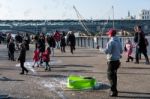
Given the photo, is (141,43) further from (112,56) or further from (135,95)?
(135,95)

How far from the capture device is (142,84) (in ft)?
58.3

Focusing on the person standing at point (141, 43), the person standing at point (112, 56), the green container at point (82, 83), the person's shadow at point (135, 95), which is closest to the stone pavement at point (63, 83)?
the person's shadow at point (135, 95)

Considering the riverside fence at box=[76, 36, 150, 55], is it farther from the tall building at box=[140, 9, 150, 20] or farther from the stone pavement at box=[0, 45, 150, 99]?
the tall building at box=[140, 9, 150, 20]

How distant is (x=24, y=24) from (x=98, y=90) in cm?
11486

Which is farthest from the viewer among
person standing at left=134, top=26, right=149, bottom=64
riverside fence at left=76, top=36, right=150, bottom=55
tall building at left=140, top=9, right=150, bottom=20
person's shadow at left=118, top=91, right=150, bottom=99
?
tall building at left=140, top=9, right=150, bottom=20

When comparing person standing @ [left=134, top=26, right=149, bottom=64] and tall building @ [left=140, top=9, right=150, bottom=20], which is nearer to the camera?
person standing @ [left=134, top=26, right=149, bottom=64]

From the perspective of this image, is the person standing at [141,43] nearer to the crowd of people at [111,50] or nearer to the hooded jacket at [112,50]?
the crowd of people at [111,50]

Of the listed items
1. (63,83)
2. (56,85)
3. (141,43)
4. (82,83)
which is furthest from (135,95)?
(141,43)

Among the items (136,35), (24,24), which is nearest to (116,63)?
(136,35)

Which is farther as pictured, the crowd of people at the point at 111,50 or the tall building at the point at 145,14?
the tall building at the point at 145,14

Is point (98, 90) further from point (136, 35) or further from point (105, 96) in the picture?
point (136, 35)

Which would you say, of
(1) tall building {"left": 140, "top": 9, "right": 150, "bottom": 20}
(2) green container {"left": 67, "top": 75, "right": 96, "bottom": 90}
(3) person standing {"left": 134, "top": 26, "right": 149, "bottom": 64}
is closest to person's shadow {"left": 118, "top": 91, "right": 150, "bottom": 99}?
(2) green container {"left": 67, "top": 75, "right": 96, "bottom": 90}

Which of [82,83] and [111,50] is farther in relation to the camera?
[82,83]

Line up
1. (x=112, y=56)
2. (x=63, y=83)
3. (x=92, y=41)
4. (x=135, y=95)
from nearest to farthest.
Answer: (x=135, y=95) < (x=112, y=56) < (x=63, y=83) < (x=92, y=41)
